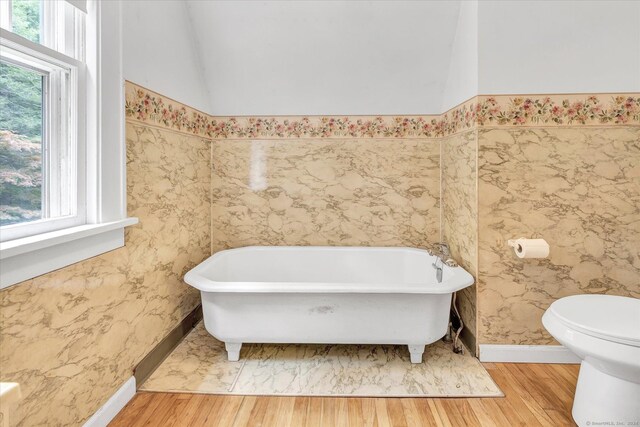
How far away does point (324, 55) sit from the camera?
2494 millimetres

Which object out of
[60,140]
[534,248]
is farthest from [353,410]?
[60,140]

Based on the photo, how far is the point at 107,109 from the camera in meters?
1.54

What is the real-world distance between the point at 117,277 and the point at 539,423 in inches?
80.1

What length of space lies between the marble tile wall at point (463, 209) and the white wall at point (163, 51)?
1870mm

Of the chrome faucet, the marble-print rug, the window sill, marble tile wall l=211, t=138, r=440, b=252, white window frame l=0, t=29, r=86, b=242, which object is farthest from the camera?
marble tile wall l=211, t=138, r=440, b=252

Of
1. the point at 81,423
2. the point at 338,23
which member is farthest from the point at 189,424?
the point at 338,23

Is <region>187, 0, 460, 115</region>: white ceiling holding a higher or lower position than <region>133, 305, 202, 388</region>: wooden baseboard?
higher

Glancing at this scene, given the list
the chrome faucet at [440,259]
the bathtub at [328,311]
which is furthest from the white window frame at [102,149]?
the chrome faucet at [440,259]

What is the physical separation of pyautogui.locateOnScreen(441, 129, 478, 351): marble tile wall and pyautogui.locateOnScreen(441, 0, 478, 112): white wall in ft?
0.84

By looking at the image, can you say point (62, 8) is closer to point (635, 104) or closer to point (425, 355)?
point (425, 355)

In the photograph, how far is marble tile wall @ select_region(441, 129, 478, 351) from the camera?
6.86ft

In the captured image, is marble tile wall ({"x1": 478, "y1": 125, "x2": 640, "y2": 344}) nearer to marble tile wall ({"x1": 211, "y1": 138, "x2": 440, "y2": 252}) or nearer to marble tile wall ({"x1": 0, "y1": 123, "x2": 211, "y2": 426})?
marble tile wall ({"x1": 211, "y1": 138, "x2": 440, "y2": 252})

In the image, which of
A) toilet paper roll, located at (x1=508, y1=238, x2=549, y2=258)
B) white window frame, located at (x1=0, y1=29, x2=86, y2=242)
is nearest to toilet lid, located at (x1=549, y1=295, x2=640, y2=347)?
toilet paper roll, located at (x1=508, y1=238, x2=549, y2=258)

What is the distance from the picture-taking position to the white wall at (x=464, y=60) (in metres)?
2.01
